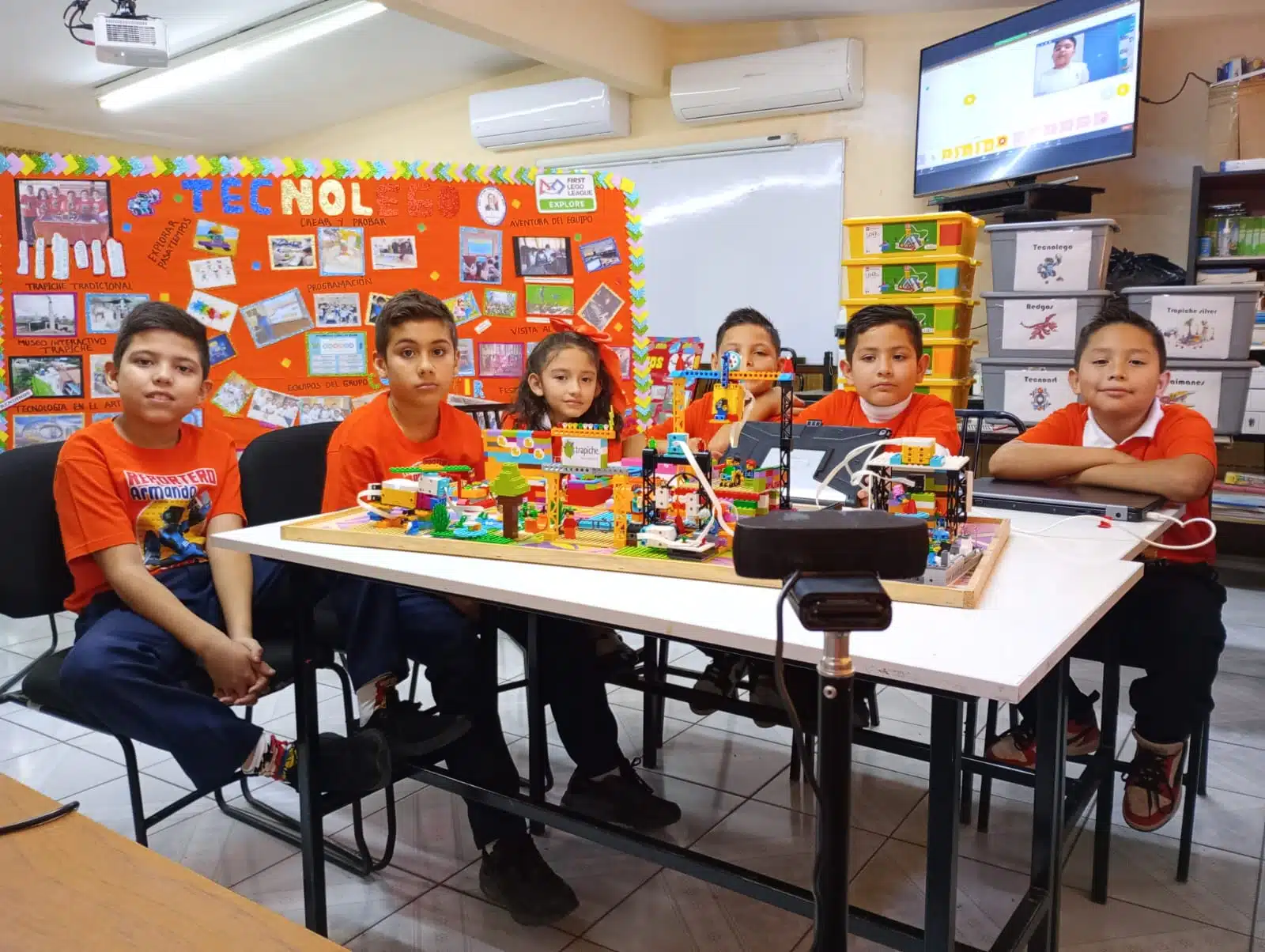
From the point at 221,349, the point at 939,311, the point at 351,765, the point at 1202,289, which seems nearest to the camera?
the point at 351,765

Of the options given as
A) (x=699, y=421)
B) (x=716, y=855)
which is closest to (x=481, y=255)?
(x=699, y=421)

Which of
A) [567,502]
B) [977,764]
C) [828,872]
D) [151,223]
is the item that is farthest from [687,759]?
[151,223]

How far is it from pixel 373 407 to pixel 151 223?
3.96ft

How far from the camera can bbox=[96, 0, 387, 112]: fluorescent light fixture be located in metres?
5.32

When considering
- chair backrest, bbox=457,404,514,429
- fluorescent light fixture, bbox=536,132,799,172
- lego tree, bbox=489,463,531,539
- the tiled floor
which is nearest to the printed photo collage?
chair backrest, bbox=457,404,514,429

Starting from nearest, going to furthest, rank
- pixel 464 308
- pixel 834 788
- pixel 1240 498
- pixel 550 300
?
pixel 834 788 → pixel 464 308 → pixel 550 300 → pixel 1240 498

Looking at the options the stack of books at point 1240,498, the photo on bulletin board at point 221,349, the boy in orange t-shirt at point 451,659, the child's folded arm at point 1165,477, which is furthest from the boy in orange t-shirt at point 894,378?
the stack of books at point 1240,498

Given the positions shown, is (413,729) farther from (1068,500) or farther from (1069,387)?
(1069,387)

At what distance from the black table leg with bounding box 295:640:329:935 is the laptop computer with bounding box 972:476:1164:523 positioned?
3.99ft

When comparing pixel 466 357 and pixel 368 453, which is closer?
pixel 368 453

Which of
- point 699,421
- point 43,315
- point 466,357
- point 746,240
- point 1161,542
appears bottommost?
point 1161,542

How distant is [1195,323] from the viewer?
3.44m

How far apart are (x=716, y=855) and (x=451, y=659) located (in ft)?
2.22

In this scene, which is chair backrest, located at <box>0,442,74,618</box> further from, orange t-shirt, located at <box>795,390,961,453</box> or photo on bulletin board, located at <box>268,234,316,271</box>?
orange t-shirt, located at <box>795,390,961,453</box>
